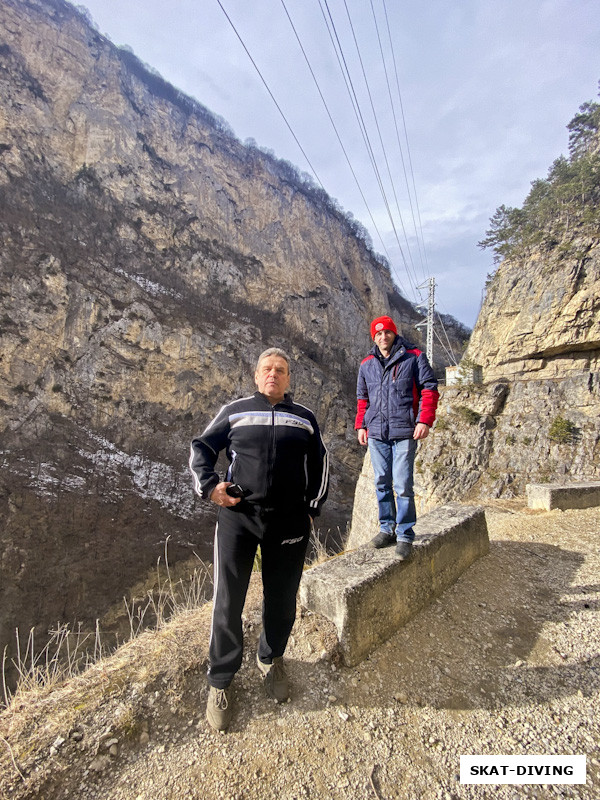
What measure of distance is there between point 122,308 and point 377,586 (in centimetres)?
2443

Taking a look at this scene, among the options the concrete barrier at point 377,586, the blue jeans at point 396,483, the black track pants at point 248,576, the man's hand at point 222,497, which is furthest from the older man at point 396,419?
the man's hand at point 222,497

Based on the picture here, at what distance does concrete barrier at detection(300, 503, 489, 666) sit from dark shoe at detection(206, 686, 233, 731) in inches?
29.3

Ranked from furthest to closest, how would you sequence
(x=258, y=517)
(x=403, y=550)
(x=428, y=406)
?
(x=428, y=406) < (x=403, y=550) < (x=258, y=517)

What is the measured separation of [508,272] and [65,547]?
21835 millimetres

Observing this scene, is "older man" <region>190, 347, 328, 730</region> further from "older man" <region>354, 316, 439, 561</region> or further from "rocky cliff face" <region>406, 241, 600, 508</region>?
"rocky cliff face" <region>406, 241, 600, 508</region>

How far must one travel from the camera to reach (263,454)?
182cm

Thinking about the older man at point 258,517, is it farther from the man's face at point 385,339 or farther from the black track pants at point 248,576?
the man's face at point 385,339

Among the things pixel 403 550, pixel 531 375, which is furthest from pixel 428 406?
pixel 531 375

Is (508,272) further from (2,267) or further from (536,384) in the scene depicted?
(2,267)

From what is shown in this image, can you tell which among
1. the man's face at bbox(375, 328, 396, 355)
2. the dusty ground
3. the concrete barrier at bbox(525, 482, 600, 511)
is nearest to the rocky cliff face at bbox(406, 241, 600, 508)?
the concrete barrier at bbox(525, 482, 600, 511)

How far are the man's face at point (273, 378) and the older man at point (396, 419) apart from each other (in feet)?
2.98

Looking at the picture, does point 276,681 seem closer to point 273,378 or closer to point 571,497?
point 273,378

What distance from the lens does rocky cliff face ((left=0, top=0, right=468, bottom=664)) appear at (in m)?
16.1

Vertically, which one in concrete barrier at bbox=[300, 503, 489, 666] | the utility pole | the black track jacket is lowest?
concrete barrier at bbox=[300, 503, 489, 666]
